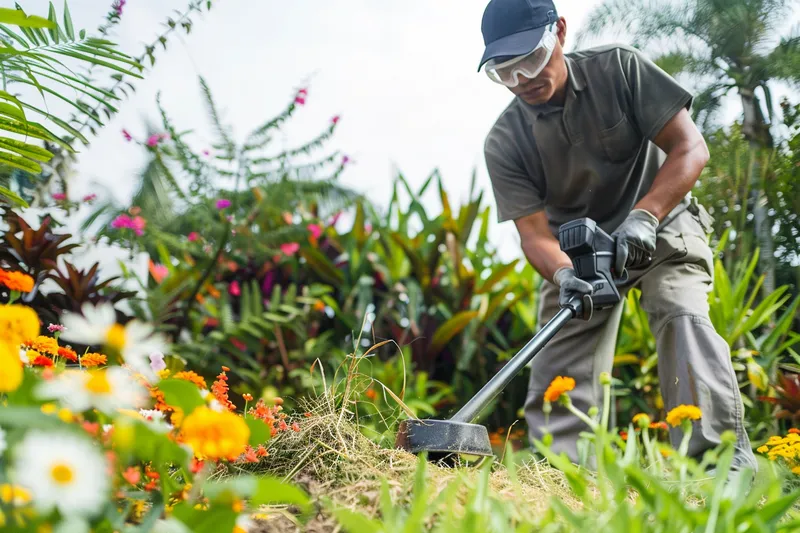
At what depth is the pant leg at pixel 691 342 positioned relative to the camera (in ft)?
7.01

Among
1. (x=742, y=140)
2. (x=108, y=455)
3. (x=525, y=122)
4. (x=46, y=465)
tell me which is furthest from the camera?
(x=742, y=140)

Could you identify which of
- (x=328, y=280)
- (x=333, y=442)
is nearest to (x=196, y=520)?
(x=333, y=442)

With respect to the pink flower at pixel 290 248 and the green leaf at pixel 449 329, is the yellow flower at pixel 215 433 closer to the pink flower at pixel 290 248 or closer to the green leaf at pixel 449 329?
the green leaf at pixel 449 329

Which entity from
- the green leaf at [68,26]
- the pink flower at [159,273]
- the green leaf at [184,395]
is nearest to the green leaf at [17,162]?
the green leaf at [68,26]

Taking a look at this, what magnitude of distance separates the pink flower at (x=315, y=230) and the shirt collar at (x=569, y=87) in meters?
1.50

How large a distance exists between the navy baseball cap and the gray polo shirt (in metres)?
0.26

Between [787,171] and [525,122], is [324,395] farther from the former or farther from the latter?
[787,171]

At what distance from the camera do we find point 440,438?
158cm

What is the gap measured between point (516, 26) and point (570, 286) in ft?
2.85

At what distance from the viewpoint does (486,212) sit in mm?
3676

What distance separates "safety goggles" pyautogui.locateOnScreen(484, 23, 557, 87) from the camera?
2.34 m

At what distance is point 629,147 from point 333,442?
Answer: 1.63m

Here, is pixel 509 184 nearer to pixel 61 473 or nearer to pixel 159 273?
pixel 159 273

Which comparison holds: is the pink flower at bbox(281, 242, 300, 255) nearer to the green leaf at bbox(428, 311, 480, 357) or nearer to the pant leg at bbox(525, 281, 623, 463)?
the green leaf at bbox(428, 311, 480, 357)
